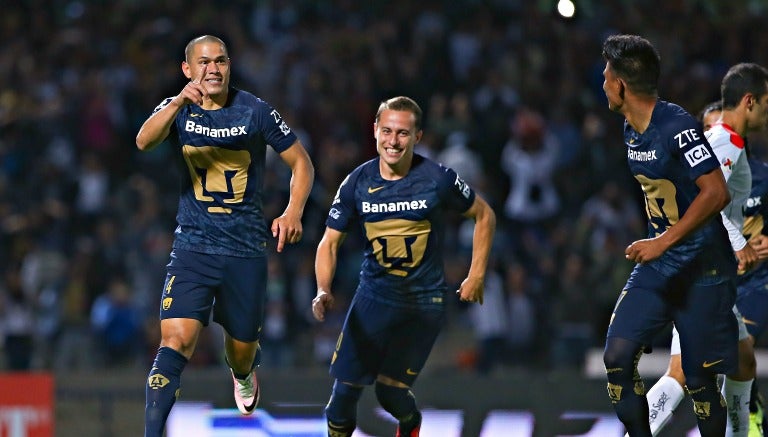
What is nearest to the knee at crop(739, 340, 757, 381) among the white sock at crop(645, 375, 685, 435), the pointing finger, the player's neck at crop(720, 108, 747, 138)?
the white sock at crop(645, 375, 685, 435)

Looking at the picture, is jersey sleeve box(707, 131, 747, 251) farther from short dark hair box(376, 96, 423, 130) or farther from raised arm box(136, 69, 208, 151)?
raised arm box(136, 69, 208, 151)

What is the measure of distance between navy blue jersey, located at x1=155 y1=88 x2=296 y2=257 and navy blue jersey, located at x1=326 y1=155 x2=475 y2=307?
2.20 feet

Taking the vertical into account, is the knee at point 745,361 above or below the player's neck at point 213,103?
below

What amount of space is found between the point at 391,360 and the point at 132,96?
904 cm

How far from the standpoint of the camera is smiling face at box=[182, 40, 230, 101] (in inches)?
309

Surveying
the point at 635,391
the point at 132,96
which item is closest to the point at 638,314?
the point at 635,391

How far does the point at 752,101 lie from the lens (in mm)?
7863

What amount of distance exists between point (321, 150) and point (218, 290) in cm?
779

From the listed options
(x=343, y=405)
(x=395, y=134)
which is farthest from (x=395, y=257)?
(x=343, y=405)

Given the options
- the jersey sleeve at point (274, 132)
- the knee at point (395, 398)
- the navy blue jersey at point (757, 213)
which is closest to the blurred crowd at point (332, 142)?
the navy blue jersey at point (757, 213)

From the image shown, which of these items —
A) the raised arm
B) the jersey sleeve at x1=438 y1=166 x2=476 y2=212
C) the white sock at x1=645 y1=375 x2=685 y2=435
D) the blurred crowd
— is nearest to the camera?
the raised arm

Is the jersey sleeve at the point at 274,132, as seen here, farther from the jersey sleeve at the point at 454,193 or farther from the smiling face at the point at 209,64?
the jersey sleeve at the point at 454,193

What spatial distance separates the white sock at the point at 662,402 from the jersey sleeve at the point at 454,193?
66.7 inches

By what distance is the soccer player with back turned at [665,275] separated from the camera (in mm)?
7145
